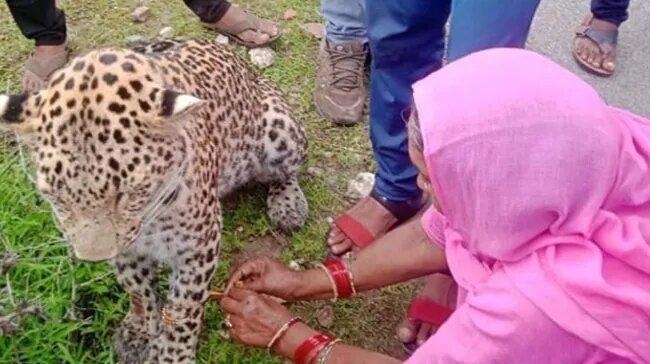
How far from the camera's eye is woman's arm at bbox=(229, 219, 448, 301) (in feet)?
11.6

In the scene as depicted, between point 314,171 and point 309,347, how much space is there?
1.59 m

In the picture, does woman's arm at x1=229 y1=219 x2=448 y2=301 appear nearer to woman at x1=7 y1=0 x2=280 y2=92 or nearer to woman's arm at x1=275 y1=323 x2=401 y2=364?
woman's arm at x1=275 y1=323 x2=401 y2=364

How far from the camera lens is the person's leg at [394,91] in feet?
12.2

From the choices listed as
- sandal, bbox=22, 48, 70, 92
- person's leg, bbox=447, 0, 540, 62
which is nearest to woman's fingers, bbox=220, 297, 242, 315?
person's leg, bbox=447, 0, 540, 62

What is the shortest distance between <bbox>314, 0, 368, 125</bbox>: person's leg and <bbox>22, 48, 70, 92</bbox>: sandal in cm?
138

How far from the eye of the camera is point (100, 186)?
277cm

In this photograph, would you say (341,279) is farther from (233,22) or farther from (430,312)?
(233,22)

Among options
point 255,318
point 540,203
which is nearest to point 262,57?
point 255,318

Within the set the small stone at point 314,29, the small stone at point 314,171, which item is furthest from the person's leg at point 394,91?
the small stone at point 314,29

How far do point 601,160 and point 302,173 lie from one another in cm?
244

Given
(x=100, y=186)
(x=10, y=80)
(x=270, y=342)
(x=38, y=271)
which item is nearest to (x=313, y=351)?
(x=270, y=342)

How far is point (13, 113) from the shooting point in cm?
279

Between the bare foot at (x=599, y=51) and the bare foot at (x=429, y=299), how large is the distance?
2.11m

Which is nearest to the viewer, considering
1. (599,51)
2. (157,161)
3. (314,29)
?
(157,161)
